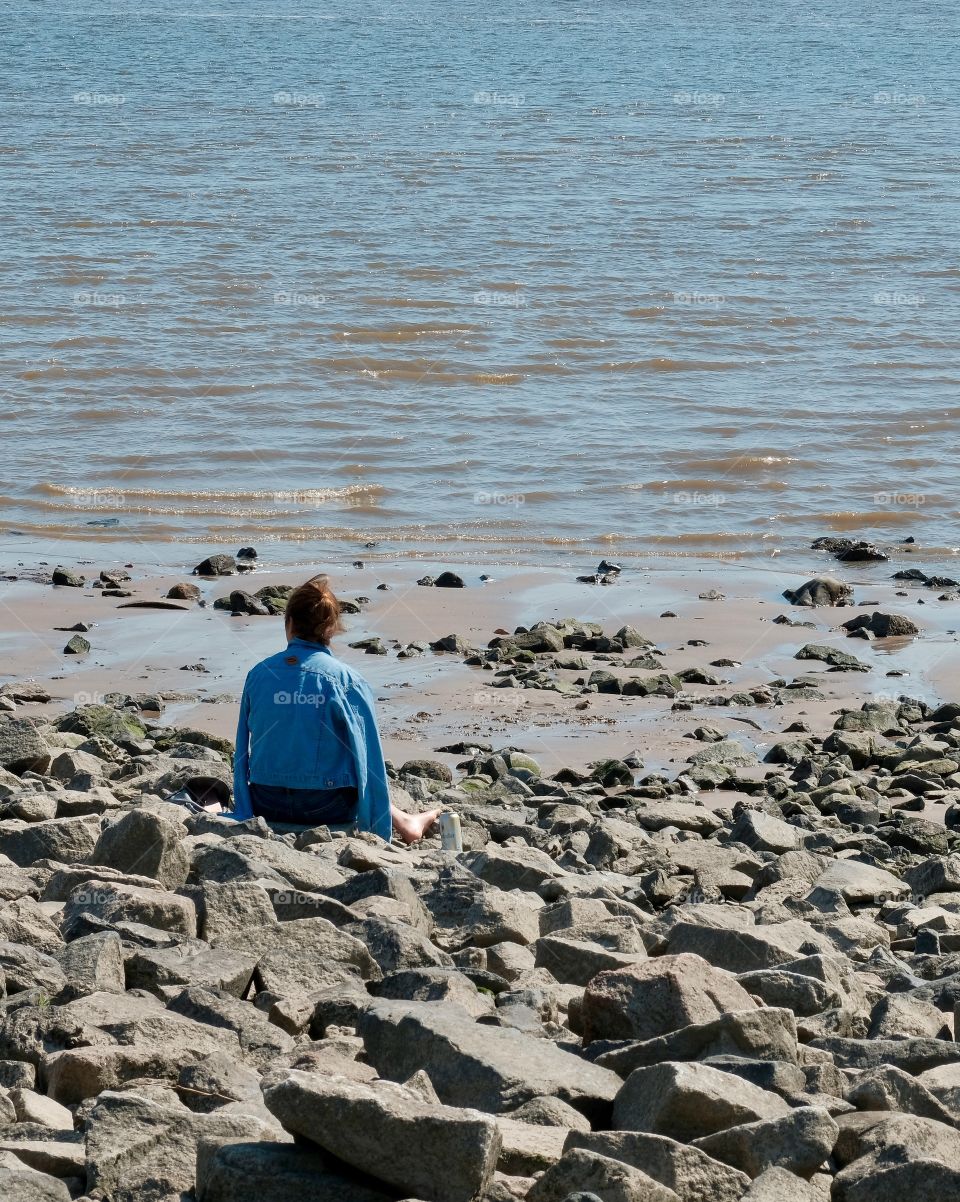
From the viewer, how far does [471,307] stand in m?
22.8

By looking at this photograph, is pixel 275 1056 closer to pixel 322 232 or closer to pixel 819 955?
pixel 819 955

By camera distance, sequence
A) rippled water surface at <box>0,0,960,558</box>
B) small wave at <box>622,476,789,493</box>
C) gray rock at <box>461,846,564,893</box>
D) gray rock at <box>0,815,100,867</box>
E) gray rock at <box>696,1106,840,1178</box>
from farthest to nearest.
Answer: small wave at <box>622,476,789,493</box>, rippled water surface at <box>0,0,960,558</box>, gray rock at <box>461,846,564,893</box>, gray rock at <box>0,815,100,867</box>, gray rock at <box>696,1106,840,1178</box>

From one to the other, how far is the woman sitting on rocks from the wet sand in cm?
263

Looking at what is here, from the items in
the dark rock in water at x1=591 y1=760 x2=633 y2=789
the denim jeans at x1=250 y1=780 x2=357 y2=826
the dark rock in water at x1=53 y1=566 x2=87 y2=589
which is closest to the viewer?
the denim jeans at x1=250 y1=780 x2=357 y2=826

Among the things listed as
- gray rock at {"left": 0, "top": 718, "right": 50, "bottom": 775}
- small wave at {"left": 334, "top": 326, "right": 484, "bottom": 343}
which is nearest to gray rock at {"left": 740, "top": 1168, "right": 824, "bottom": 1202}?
gray rock at {"left": 0, "top": 718, "right": 50, "bottom": 775}

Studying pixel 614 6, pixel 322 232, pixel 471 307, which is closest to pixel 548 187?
pixel 322 232

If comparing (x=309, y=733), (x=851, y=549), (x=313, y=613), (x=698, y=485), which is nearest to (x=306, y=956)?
(x=309, y=733)

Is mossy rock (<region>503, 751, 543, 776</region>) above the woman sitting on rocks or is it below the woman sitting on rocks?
below

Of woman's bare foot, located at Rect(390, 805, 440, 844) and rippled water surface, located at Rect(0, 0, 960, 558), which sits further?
rippled water surface, located at Rect(0, 0, 960, 558)

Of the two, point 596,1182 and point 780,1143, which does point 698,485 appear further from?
point 596,1182

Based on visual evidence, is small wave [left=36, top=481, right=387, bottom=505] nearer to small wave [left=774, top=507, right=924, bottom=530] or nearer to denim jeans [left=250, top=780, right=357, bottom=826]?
small wave [left=774, top=507, right=924, bottom=530]

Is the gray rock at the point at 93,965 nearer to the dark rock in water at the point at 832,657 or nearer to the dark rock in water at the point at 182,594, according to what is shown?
the dark rock in water at the point at 832,657

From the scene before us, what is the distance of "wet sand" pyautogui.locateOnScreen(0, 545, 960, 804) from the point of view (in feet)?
31.2

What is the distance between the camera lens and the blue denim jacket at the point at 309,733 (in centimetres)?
619
